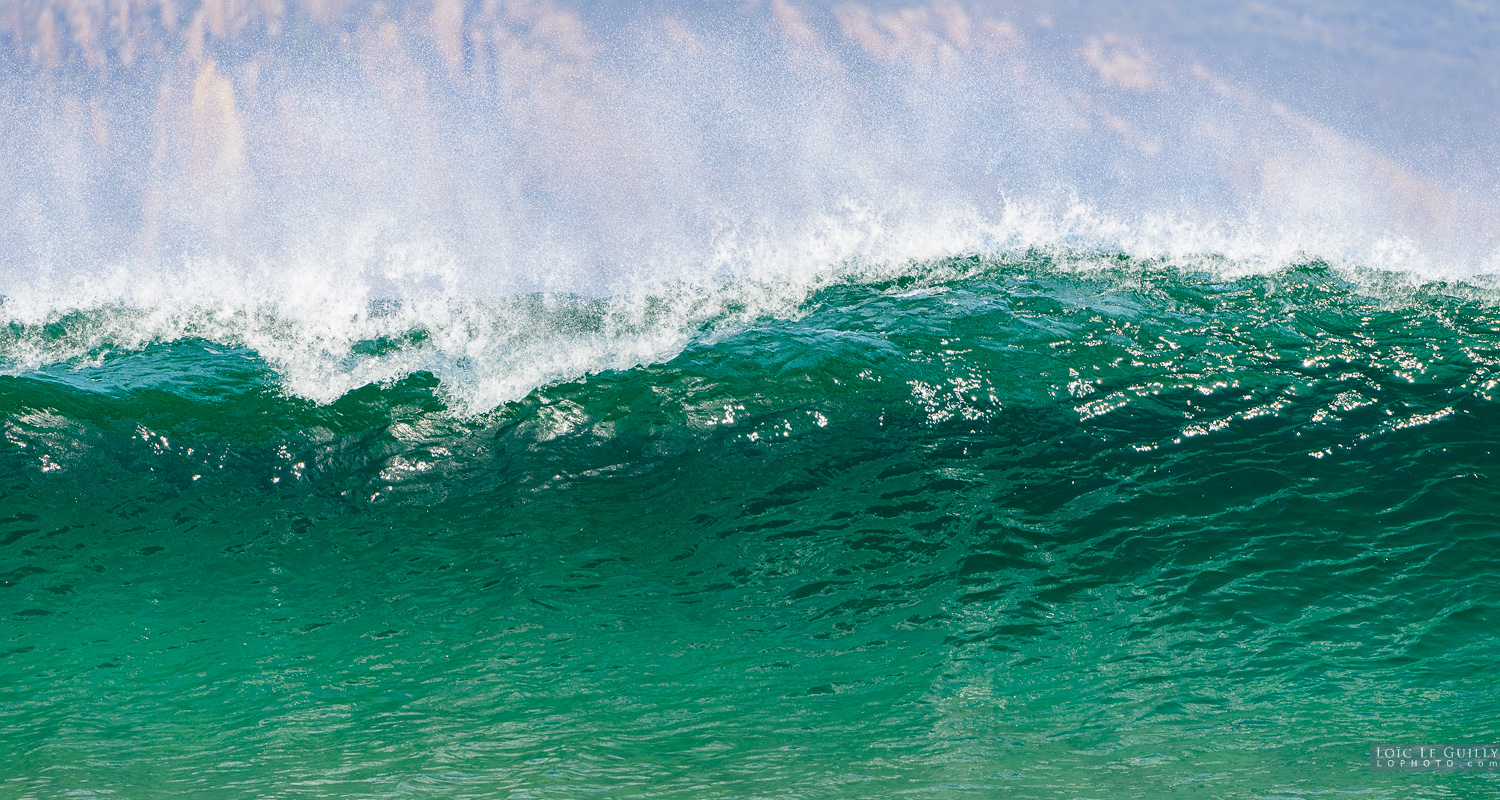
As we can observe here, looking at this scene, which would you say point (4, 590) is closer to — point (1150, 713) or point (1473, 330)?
point (1150, 713)

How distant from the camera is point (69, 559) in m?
5.27

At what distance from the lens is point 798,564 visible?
17.7 ft

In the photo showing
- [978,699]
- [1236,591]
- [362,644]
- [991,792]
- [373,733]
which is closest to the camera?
[991,792]

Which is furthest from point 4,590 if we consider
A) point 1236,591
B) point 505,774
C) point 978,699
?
point 1236,591

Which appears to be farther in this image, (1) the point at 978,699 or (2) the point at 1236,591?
(2) the point at 1236,591

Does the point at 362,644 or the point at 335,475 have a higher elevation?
the point at 335,475

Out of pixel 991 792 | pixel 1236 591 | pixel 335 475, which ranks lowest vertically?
pixel 991 792

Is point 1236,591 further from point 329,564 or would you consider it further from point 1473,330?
point 329,564

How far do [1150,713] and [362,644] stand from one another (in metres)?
3.98

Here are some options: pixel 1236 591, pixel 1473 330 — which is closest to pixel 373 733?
pixel 1236 591

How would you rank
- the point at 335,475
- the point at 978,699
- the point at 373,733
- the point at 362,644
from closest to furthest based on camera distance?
the point at 373,733 → the point at 978,699 → the point at 362,644 → the point at 335,475

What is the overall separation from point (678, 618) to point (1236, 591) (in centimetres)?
318

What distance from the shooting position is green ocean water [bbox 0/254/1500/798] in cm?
409

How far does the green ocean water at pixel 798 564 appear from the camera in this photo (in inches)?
161
